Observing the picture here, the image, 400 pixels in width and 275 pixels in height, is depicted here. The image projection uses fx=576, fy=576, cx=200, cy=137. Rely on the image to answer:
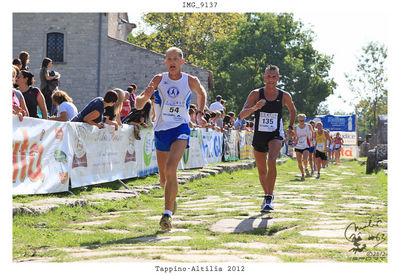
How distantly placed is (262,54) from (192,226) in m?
48.9

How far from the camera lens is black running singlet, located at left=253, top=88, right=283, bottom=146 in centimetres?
860

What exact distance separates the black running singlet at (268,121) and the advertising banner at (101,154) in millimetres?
2997

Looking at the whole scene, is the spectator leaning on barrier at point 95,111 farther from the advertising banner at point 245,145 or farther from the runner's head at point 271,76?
the advertising banner at point 245,145

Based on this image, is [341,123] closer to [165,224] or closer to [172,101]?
[172,101]

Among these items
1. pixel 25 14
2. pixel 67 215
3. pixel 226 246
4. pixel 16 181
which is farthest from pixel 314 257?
pixel 25 14

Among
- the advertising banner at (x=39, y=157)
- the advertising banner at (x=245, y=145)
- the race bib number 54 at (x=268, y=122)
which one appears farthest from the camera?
the advertising banner at (x=245, y=145)

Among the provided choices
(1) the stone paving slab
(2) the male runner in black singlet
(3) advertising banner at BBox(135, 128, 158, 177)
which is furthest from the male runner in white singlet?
(3) advertising banner at BBox(135, 128, 158, 177)

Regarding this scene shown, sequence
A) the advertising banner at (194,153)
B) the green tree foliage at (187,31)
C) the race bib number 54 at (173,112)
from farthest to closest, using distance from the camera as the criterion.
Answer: the green tree foliage at (187,31)
the advertising banner at (194,153)
the race bib number 54 at (173,112)

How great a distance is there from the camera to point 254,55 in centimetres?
5397

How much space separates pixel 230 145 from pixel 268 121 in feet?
42.7

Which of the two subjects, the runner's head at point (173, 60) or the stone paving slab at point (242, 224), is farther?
the runner's head at point (173, 60)

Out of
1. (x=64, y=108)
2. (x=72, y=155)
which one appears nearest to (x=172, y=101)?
(x=72, y=155)

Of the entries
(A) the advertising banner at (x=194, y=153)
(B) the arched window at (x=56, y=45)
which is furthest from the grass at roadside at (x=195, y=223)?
(B) the arched window at (x=56, y=45)

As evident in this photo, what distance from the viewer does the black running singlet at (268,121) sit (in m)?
8.60
